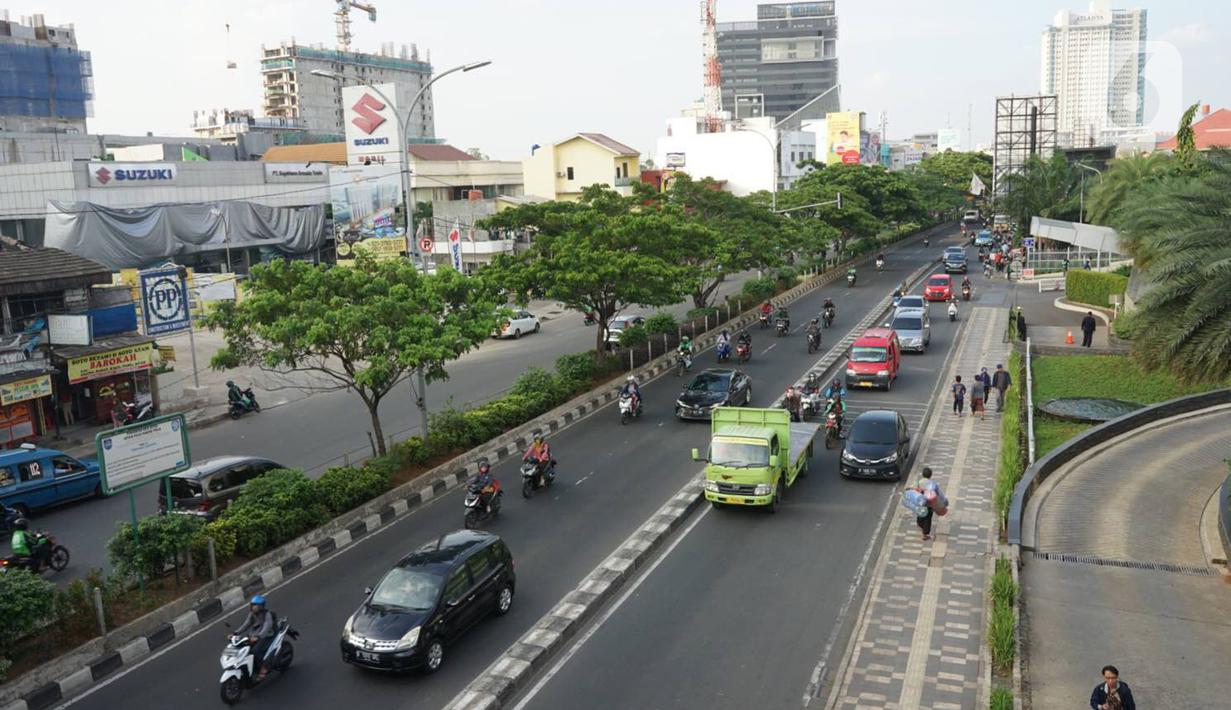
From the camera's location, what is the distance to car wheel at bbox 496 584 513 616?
14727 mm

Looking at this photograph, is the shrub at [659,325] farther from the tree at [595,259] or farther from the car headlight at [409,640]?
the car headlight at [409,640]

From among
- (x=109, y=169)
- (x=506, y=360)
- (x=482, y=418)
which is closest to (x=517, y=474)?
(x=482, y=418)

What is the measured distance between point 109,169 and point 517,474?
140ft

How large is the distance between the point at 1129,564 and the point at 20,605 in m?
17.7

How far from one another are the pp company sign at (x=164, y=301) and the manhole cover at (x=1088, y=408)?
94.0 feet

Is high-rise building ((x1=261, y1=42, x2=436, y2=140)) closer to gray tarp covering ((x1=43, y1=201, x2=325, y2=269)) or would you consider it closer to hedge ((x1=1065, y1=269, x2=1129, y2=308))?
gray tarp covering ((x1=43, y1=201, x2=325, y2=269))

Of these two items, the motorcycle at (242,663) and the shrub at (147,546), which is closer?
the motorcycle at (242,663)

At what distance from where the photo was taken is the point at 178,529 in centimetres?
1526

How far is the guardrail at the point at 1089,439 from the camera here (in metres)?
18.3

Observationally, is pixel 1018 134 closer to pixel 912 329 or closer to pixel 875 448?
pixel 912 329

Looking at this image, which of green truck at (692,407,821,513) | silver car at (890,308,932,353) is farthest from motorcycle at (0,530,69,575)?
silver car at (890,308,932,353)

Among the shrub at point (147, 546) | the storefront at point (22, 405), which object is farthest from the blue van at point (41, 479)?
the storefront at point (22, 405)

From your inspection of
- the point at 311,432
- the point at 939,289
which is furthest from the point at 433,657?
the point at 939,289

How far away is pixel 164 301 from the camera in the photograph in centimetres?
3216
